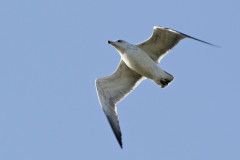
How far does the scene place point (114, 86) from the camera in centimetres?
1266

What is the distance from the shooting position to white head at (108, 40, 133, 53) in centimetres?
1198

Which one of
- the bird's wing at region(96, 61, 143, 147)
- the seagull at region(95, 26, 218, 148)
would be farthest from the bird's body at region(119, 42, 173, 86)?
the bird's wing at region(96, 61, 143, 147)

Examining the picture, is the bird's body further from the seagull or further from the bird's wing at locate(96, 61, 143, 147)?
the bird's wing at locate(96, 61, 143, 147)

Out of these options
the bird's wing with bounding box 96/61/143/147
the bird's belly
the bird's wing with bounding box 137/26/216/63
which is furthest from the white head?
the bird's wing with bounding box 96/61/143/147

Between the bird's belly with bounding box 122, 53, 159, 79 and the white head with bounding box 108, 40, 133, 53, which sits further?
the white head with bounding box 108, 40, 133, 53

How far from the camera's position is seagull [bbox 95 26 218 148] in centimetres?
1183

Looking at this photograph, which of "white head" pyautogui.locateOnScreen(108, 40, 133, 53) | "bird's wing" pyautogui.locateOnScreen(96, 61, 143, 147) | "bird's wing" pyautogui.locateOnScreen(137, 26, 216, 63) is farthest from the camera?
"bird's wing" pyautogui.locateOnScreen(96, 61, 143, 147)

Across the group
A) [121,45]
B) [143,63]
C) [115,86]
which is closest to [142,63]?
[143,63]

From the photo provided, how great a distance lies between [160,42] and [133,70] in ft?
3.75

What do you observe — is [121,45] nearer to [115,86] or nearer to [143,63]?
[143,63]

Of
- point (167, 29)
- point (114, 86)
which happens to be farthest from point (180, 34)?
point (114, 86)

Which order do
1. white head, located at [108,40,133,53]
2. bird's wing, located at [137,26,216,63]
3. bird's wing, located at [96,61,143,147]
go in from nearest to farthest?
1. bird's wing, located at [137,26,216,63]
2. white head, located at [108,40,133,53]
3. bird's wing, located at [96,61,143,147]

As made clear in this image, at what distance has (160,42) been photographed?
12.1m

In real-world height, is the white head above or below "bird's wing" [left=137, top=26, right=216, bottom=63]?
above
